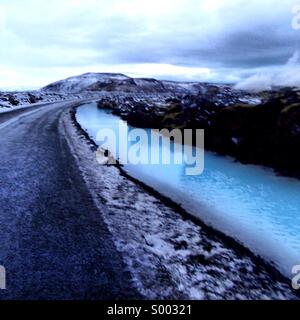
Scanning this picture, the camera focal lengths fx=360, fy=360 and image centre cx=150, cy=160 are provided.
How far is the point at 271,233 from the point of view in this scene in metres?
9.77

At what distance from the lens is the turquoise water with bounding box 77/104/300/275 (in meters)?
9.00

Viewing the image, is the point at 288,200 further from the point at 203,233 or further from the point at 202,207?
the point at 203,233

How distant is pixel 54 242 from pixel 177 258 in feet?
8.03

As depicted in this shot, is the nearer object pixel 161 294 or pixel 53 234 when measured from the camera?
pixel 161 294

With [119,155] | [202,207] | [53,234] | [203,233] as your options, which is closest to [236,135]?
[119,155]

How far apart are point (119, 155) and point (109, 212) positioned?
38.5 feet

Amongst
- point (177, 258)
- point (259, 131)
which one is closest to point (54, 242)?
point (177, 258)

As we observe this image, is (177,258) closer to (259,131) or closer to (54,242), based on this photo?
(54,242)

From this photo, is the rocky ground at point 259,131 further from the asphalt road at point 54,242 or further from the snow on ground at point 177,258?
the asphalt road at point 54,242

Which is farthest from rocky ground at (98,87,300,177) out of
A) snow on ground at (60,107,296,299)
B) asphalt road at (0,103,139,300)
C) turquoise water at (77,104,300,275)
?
asphalt road at (0,103,139,300)

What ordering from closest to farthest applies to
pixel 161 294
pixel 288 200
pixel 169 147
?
pixel 161 294, pixel 288 200, pixel 169 147

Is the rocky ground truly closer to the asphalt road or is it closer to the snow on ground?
the snow on ground

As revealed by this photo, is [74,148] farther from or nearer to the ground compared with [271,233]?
farther from the ground

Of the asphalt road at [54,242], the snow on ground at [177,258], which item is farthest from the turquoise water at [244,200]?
the asphalt road at [54,242]
